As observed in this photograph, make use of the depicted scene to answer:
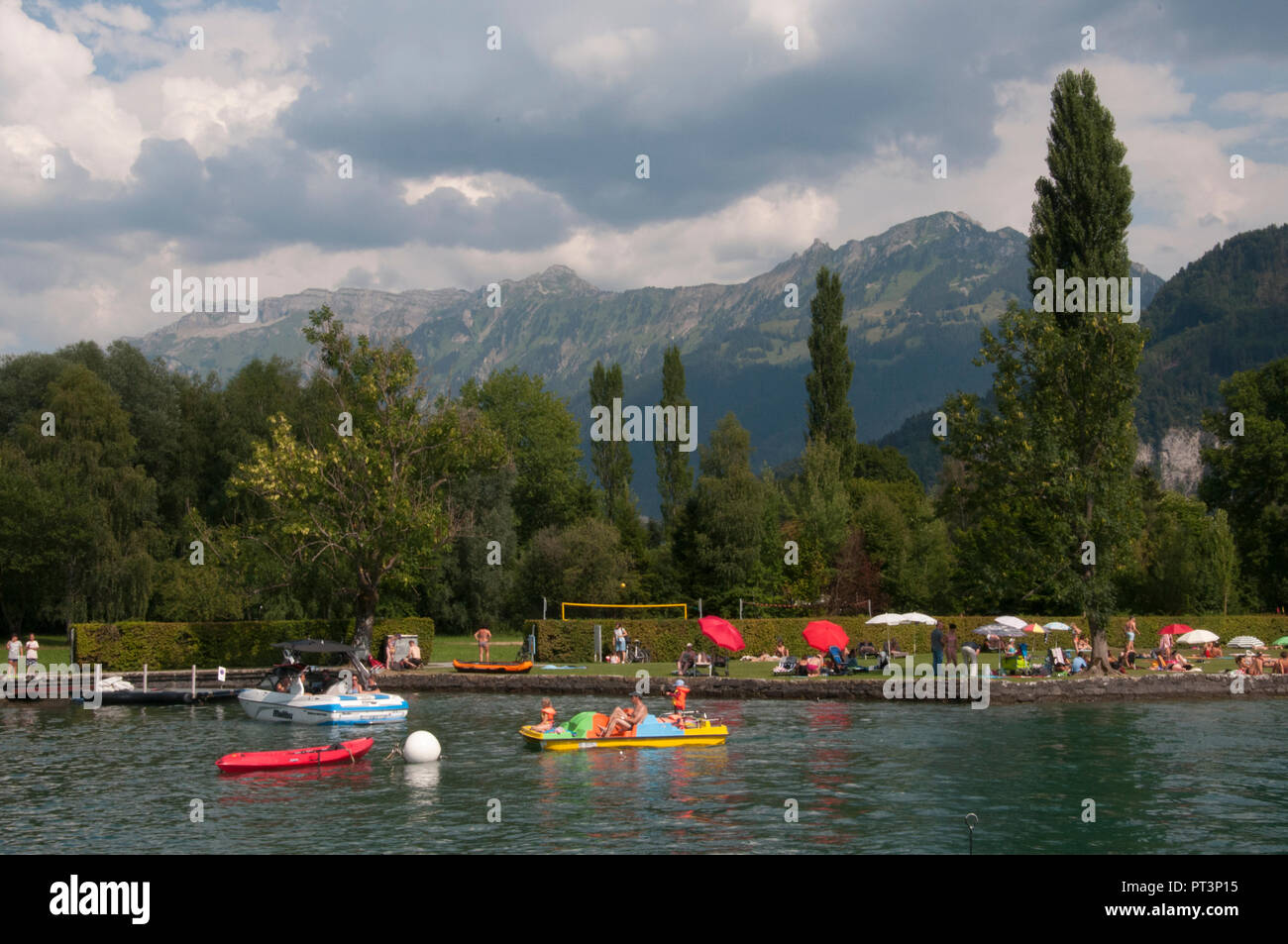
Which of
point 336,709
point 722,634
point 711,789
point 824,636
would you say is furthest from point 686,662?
point 711,789

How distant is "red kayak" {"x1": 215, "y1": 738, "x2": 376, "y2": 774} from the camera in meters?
27.0

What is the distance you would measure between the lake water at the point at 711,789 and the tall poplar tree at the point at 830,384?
2466 inches

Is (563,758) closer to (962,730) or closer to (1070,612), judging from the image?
(962,730)

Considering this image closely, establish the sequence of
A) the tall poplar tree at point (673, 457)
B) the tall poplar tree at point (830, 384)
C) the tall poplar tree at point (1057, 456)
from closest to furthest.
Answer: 1. the tall poplar tree at point (1057, 456)
2. the tall poplar tree at point (830, 384)
3. the tall poplar tree at point (673, 457)

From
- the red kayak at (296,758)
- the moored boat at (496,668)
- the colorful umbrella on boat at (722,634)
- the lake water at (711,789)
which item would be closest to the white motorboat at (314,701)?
the lake water at (711,789)

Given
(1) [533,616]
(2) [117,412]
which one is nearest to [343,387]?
(2) [117,412]

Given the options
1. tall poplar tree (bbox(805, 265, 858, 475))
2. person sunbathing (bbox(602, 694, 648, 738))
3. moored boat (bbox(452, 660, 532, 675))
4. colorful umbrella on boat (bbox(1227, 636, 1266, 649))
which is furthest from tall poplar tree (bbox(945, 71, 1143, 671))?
tall poplar tree (bbox(805, 265, 858, 475))

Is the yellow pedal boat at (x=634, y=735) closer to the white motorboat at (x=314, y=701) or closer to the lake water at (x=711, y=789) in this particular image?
the lake water at (x=711, y=789)

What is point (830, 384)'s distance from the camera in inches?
3873

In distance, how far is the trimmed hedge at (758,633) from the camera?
51.8m

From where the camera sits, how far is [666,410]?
105 meters

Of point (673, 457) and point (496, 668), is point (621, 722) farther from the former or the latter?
point (673, 457)

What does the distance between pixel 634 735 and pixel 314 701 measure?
12685 mm

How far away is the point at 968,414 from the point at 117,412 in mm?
49175
